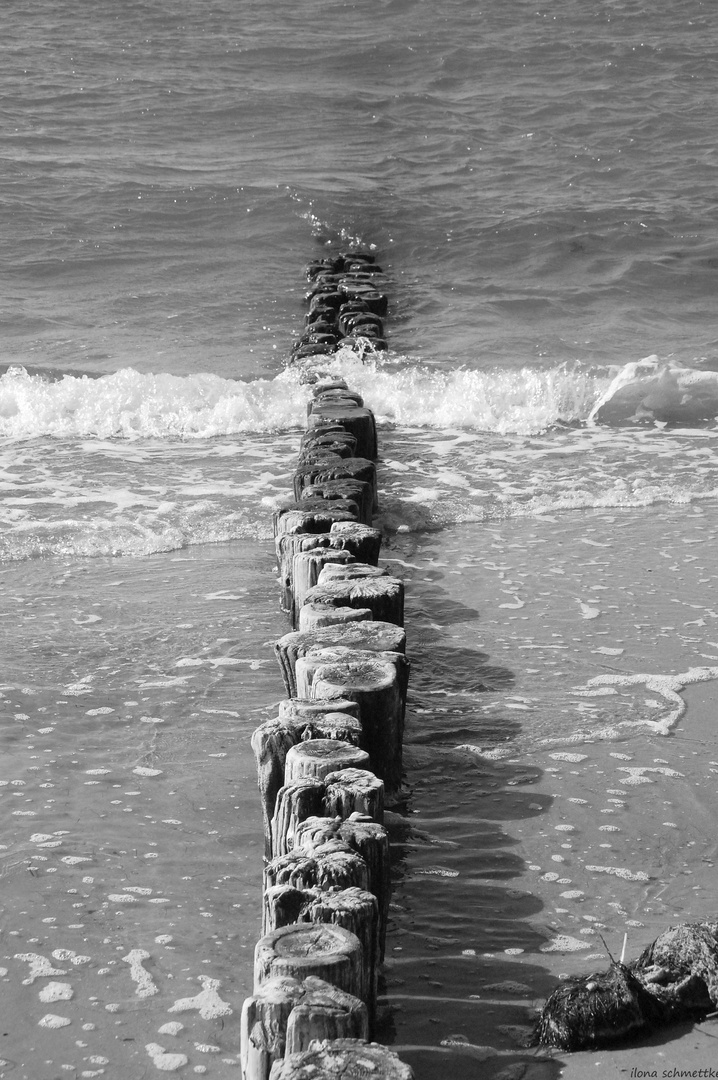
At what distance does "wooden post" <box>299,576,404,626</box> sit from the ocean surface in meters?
0.51

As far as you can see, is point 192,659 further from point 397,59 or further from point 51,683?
point 397,59

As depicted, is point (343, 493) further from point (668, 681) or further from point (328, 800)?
point (328, 800)

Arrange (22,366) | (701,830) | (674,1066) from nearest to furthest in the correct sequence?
(674,1066) → (701,830) → (22,366)

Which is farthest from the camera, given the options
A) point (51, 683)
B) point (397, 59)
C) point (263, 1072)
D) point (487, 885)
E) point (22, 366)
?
point (397, 59)

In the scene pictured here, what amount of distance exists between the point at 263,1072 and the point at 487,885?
1.48 meters

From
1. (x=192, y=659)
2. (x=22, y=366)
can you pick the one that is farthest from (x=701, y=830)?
(x=22, y=366)

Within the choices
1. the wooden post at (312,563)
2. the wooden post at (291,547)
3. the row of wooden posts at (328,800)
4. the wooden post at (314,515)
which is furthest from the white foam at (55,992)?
the wooden post at (314,515)

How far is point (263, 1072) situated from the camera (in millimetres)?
2367

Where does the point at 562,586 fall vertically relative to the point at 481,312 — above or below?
below

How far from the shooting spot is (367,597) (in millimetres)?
4660

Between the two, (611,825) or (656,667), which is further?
(656,667)

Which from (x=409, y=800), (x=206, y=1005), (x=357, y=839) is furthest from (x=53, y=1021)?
(x=409, y=800)

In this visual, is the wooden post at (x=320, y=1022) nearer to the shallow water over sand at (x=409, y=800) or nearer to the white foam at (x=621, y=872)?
the shallow water over sand at (x=409, y=800)

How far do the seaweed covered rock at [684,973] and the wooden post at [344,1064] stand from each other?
106cm
